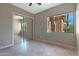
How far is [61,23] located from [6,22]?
0.97 meters

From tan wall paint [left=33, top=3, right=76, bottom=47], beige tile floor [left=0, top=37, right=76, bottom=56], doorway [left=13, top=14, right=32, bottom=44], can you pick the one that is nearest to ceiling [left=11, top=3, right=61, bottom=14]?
tan wall paint [left=33, top=3, right=76, bottom=47]

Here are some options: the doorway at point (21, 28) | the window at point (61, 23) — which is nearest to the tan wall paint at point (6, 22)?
the doorway at point (21, 28)

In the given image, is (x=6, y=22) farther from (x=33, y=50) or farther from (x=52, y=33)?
(x=52, y=33)

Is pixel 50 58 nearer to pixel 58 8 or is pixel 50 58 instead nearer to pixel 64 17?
pixel 64 17

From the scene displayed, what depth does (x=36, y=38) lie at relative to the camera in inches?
82.2

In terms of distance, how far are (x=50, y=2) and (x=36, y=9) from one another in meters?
0.29

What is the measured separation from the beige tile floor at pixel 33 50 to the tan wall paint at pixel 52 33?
0.38ft

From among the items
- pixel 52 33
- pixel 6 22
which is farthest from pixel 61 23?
pixel 6 22

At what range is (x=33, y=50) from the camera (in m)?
1.98

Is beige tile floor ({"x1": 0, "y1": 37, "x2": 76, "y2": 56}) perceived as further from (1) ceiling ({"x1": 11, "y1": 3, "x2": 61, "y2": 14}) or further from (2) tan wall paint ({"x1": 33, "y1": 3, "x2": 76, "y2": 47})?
(1) ceiling ({"x1": 11, "y1": 3, "x2": 61, "y2": 14})

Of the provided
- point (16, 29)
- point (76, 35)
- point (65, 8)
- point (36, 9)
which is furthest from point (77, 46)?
point (16, 29)

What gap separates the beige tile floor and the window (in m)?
0.32

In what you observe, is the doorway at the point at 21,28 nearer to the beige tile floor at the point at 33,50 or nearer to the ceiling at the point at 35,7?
the beige tile floor at the point at 33,50

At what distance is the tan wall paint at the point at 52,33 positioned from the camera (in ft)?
6.25
